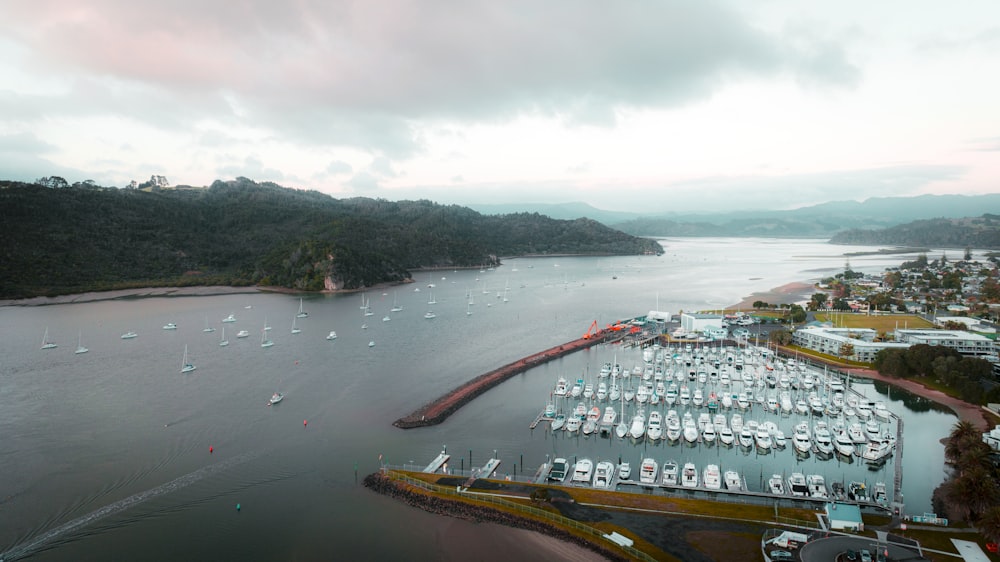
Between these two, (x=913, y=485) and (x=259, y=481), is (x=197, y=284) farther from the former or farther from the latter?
(x=913, y=485)

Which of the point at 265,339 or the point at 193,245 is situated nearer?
the point at 265,339

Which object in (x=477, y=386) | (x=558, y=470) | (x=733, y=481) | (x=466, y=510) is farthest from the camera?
(x=477, y=386)

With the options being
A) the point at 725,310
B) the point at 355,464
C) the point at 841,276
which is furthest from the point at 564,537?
the point at 841,276

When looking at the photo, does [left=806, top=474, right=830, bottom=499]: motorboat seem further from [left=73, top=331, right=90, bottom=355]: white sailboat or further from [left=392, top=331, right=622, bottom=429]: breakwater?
[left=73, top=331, right=90, bottom=355]: white sailboat

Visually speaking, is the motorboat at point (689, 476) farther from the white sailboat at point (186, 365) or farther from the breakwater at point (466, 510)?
the white sailboat at point (186, 365)

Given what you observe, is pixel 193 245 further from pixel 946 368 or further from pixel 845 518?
pixel 845 518

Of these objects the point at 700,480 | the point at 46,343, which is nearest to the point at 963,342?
the point at 700,480
